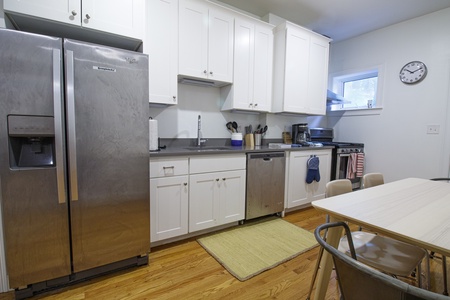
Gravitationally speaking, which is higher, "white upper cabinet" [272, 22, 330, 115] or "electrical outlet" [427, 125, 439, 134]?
"white upper cabinet" [272, 22, 330, 115]

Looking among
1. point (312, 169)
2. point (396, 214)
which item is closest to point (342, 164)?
point (312, 169)

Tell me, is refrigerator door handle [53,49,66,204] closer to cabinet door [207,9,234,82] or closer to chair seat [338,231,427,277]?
cabinet door [207,9,234,82]

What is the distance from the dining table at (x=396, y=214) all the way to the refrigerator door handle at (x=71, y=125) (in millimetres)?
1495

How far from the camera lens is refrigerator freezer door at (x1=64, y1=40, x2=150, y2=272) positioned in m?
1.44

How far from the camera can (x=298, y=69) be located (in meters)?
3.07

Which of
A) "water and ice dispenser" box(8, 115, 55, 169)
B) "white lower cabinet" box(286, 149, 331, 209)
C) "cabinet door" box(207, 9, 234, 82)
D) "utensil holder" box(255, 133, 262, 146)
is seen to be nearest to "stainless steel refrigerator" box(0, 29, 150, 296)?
"water and ice dispenser" box(8, 115, 55, 169)

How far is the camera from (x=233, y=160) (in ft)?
7.61

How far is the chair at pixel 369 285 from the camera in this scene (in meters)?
0.50

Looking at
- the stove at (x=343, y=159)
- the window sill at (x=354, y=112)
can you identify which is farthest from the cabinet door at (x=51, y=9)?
the window sill at (x=354, y=112)

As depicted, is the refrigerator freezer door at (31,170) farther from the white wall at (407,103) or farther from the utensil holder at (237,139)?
the white wall at (407,103)

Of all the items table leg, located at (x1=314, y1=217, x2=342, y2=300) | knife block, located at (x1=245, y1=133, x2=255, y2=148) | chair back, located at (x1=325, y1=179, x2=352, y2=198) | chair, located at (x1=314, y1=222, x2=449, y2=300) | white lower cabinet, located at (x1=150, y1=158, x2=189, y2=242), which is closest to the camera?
chair, located at (x1=314, y1=222, x2=449, y2=300)

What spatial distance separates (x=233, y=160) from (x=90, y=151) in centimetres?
131

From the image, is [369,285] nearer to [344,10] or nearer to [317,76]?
[317,76]

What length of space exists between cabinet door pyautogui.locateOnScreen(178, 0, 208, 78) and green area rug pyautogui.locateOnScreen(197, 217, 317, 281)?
5.75 feet
